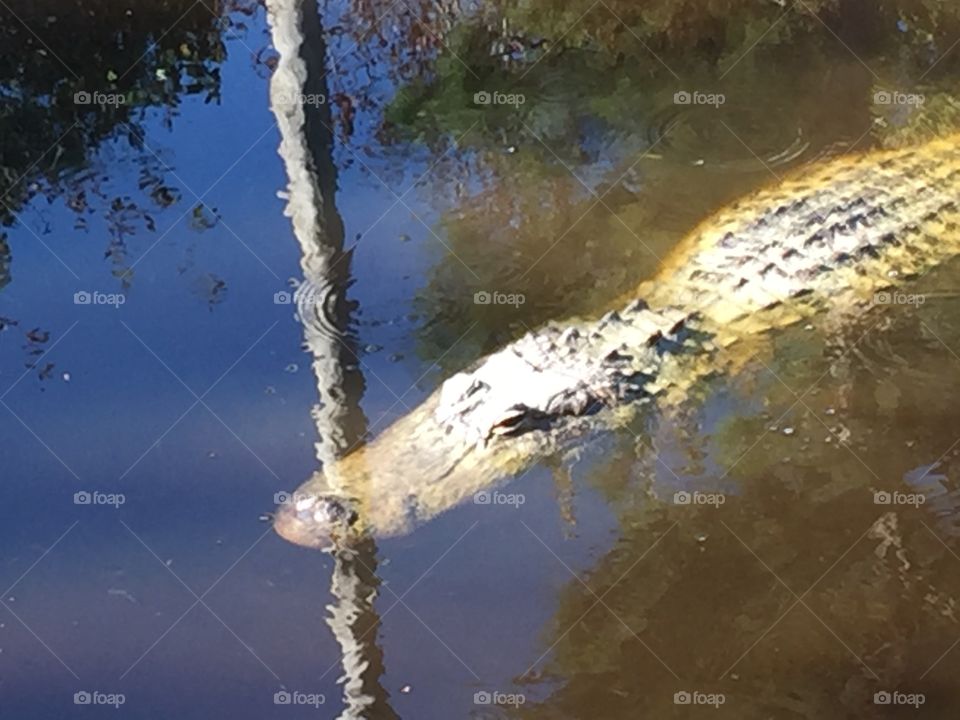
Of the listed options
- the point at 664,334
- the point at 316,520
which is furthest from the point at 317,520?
the point at 664,334

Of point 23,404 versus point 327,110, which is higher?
point 327,110

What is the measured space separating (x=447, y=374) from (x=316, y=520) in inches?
39.3

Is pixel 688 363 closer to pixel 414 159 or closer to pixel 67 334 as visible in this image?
pixel 414 159

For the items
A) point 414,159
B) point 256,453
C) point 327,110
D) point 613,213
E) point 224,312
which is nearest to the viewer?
point 256,453

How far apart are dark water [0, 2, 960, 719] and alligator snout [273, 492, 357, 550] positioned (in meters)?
0.06

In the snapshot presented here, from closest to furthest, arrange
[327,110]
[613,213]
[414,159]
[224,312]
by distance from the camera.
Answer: [224,312] → [613,213] → [414,159] → [327,110]

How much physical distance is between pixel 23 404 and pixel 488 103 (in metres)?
3.20

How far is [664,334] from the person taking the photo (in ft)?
16.1

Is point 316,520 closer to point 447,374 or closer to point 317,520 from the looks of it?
point 317,520

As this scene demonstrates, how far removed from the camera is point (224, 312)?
521 centimetres

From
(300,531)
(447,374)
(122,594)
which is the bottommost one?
(122,594)

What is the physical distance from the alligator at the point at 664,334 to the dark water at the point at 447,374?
0.12m

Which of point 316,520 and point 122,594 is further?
point 316,520

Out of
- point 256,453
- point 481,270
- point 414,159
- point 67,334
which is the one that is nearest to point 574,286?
point 481,270
